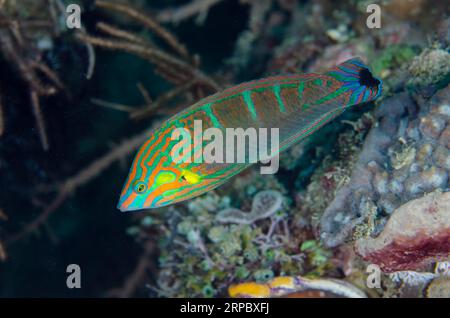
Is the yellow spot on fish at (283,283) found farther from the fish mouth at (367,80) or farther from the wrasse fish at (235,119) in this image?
the fish mouth at (367,80)

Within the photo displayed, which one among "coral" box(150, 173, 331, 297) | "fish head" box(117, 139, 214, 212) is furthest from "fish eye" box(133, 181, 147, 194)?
"coral" box(150, 173, 331, 297)

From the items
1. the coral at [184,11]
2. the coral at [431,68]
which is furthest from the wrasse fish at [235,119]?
the coral at [184,11]

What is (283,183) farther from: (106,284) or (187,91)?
(106,284)

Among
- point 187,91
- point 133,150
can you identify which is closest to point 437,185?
point 187,91

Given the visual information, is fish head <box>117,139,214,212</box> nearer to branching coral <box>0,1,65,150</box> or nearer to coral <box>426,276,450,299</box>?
coral <box>426,276,450,299</box>

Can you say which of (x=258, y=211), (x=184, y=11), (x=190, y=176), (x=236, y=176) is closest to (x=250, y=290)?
(x=258, y=211)
